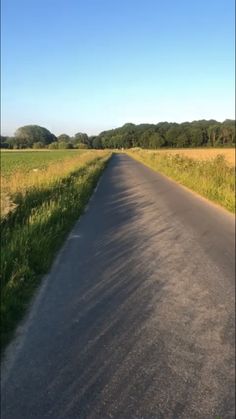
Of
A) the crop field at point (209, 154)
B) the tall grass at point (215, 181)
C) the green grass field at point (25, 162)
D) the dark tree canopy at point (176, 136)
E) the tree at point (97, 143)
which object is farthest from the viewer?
the tree at point (97, 143)

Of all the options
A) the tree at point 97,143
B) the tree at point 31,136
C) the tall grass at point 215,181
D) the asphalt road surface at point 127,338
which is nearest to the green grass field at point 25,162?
the tall grass at point 215,181

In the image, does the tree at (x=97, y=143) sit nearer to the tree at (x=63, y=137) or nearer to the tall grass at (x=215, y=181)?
the tree at (x=63, y=137)

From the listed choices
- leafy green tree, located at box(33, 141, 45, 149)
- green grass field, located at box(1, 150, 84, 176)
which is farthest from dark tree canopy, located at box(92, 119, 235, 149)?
green grass field, located at box(1, 150, 84, 176)

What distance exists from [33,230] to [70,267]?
54.6 inches

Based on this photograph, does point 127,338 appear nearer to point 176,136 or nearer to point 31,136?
point 176,136

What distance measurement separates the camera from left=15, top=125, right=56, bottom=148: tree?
14538 centimetres

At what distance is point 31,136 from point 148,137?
130 ft

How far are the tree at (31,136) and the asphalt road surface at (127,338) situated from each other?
138189 mm

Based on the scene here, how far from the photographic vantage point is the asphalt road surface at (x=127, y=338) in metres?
3.35

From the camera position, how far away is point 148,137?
14588cm

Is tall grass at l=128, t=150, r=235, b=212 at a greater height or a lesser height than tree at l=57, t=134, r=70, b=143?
lesser

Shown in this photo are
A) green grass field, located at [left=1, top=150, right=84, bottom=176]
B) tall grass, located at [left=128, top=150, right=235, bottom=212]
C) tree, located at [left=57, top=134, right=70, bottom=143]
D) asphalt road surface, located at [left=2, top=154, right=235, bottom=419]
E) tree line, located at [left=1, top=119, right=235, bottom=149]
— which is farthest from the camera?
tree, located at [left=57, top=134, right=70, bottom=143]

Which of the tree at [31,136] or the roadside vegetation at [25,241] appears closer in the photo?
the roadside vegetation at [25,241]

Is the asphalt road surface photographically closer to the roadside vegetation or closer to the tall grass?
the roadside vegetation
